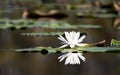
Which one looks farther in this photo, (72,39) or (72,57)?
(72,39)

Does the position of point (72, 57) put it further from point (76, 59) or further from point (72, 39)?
point (72, 39)

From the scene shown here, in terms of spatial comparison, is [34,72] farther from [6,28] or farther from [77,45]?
[6,28]

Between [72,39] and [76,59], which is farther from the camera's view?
[72,39]

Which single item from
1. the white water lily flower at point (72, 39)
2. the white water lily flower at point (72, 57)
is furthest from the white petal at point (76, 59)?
the white water lily flower at point (72, 39)

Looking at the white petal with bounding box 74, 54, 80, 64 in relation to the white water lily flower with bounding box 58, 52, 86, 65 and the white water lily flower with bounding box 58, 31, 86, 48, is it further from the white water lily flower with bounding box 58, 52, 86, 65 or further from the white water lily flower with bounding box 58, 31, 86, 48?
the white water lily flower with bounding box 58, 31, 86, 48

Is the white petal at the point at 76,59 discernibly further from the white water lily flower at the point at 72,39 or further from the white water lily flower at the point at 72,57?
the white water lily flower at the point at 72,39

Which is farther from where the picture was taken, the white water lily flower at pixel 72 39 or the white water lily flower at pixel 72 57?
the white water lily flower at pixel 72 39

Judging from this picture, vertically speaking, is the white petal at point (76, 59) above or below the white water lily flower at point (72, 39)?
below

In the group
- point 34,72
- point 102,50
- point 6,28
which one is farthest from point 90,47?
point 6,28

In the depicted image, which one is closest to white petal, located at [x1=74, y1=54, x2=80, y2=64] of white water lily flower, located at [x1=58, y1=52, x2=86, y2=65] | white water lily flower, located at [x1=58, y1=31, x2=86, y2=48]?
white water lily flower, located at [x1=58, y1=52, x2=86, y2=65]

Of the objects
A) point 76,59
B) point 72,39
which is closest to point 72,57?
point 76,59

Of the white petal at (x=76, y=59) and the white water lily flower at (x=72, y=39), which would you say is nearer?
the white petal at (x=76, y=59)
